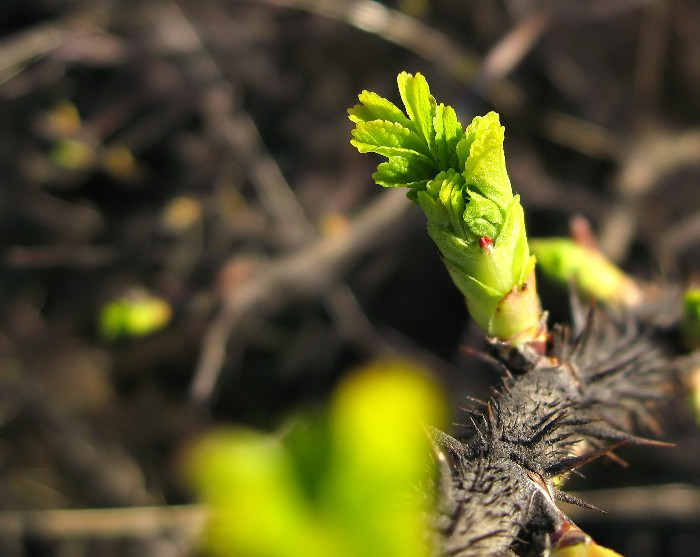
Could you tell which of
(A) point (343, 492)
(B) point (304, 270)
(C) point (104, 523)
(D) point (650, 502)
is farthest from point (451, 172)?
(C) point (104, 523)

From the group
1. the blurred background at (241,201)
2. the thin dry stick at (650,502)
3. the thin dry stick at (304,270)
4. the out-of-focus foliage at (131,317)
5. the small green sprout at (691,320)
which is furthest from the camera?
the blurred background at (241,201)

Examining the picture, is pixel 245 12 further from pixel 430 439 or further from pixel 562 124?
pixel 430 439

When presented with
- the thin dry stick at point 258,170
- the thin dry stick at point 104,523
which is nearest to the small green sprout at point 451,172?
the thin dry stick at point 258,170

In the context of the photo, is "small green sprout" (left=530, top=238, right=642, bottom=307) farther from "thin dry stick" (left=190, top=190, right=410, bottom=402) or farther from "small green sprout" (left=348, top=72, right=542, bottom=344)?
"thin dry stick" (left=190, top=190, right=410, bottom=402)

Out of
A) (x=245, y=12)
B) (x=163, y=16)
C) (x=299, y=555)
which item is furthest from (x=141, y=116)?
(x=299, y=555)

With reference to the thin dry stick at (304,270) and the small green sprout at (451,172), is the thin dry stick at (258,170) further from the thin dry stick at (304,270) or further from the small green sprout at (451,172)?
the small green sprout at (451,172)

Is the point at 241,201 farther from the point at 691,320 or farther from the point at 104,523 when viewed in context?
the point at 691,320
